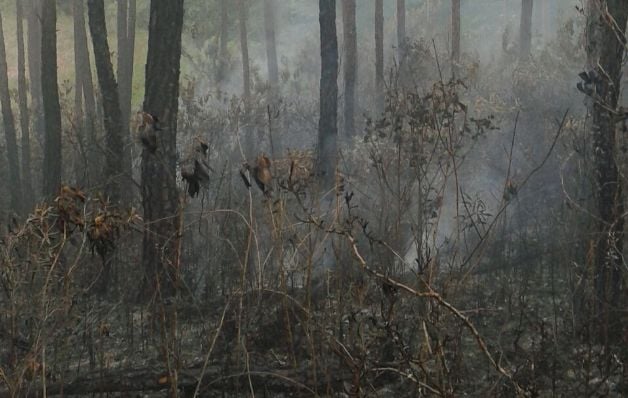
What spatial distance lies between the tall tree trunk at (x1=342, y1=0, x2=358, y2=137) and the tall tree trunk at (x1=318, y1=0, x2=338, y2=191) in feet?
13.2

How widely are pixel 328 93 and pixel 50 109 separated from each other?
4.37 meters

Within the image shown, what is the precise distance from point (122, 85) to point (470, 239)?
1051cm

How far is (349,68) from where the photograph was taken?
1802 centimetres

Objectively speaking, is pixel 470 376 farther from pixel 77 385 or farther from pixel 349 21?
pixel 349 21

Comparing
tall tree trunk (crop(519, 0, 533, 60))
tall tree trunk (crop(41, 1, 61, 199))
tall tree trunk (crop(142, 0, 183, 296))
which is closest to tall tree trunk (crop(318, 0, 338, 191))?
tall tree trunk (crop(41, 1, 61, 199))

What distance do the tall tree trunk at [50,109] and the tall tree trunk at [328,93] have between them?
387 cm

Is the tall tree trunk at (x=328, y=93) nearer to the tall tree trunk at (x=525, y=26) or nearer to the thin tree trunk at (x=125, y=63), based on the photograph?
the thin tree trunk at (x=125, y=63)

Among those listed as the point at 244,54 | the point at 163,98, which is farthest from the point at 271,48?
the point at 163,98

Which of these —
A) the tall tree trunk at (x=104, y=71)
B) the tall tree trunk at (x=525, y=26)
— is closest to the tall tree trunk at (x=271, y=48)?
the tall tree trunk at (x=525, y=26)

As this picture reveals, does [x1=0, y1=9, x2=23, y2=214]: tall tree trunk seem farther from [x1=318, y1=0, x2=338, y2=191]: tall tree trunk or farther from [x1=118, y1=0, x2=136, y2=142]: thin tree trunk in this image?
[x1=318, y1=0, x2=338, y2=191]: tall tree trunk

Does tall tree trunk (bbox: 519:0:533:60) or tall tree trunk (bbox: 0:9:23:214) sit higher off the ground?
tall tree trunk (bbox: 519:0:533:60)

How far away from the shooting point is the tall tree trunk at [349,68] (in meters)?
17.3

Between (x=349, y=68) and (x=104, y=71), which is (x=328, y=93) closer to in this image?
(x=104, y=71)

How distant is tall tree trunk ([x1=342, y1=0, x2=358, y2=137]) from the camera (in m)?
17.3
